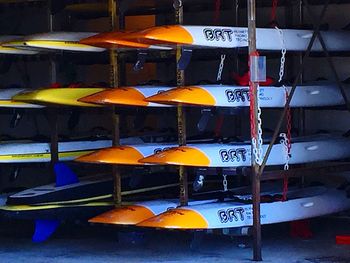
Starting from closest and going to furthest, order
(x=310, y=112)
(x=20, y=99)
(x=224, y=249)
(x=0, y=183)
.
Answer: (x=224, y=249)
(x=20, y=99)
(x=310, y=112)
(x=0, y=183)

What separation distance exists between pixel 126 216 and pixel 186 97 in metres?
1.33

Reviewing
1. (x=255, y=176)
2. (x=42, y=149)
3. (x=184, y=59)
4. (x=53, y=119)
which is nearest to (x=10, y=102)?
(x=53, y=119)

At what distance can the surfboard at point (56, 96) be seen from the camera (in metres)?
11.1

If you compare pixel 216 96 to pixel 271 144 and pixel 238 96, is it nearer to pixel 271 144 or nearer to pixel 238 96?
pixel 238 96

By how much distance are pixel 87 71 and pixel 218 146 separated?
3.48m

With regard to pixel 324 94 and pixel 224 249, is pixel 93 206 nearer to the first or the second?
pixel 224 249

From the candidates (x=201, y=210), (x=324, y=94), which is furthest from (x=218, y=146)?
(x=324, y=94)

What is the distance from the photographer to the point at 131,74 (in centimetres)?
1318

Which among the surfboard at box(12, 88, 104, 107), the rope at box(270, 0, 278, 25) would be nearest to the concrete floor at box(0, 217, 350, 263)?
the surfboard at box(12, 88, 104, 107)

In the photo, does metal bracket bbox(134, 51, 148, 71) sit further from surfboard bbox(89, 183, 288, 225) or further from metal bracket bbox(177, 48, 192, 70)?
surfboard bbox(89, 183, 288, 225)

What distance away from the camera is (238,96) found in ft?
33.3

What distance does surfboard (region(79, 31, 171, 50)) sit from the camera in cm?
1030

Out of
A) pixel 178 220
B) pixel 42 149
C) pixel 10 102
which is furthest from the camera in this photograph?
pixel 42 149

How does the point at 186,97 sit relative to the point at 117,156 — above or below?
above
